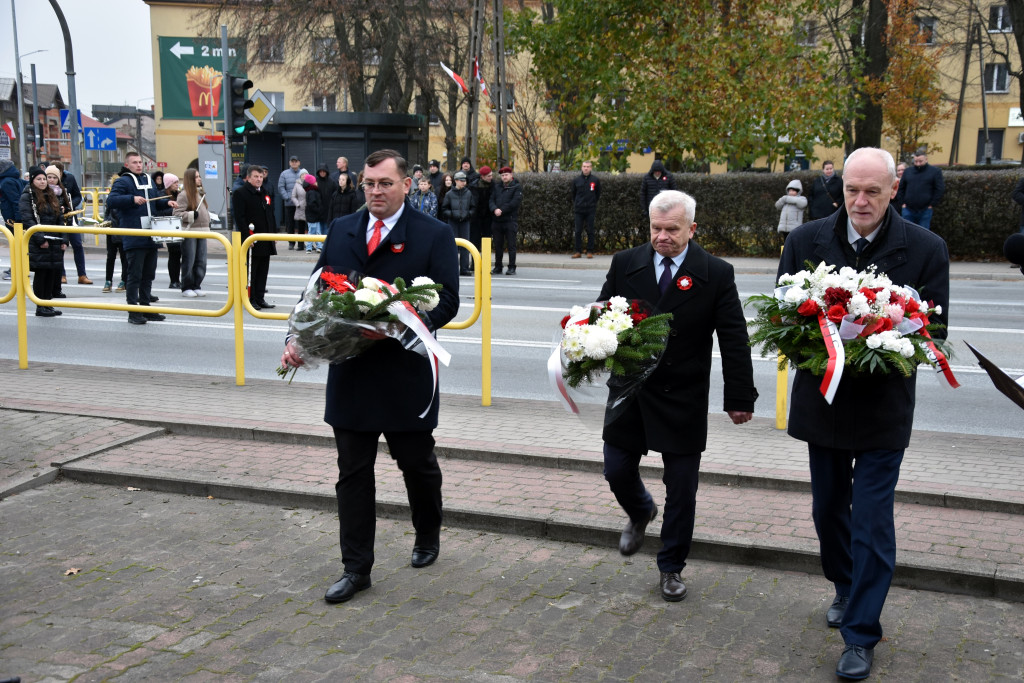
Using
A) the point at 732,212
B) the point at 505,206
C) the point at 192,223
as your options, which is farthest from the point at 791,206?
the point at 192,223

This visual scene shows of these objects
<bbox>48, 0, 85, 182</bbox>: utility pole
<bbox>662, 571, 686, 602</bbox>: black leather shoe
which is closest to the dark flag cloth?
<bbox>662, 571, 686, 602</bbox>: black leather shoe

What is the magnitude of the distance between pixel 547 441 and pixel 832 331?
3272 mm

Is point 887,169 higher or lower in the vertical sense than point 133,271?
higher

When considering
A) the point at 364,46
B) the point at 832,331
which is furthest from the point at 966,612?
the point at 364,46

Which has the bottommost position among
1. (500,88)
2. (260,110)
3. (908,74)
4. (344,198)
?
(344,198)

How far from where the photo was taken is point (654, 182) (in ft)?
69.6

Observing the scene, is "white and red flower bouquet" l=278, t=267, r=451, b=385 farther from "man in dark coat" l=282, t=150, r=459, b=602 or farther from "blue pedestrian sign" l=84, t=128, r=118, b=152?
"blue pedestrian sign" l=84, t=128, r=118, b=152

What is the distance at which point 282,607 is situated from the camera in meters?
4.54

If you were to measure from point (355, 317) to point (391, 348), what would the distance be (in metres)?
0.34

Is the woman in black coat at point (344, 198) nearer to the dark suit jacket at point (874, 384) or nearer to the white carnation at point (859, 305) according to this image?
the dark suit jacket at point (874, 384)

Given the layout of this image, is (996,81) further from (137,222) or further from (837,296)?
(837,296)

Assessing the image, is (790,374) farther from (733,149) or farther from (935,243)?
(733,149)

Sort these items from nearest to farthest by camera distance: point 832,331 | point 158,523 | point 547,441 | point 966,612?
point 832,331 → point 966,612 → point 158,523 → point 547,441

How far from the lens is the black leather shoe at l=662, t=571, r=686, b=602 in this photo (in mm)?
4605
